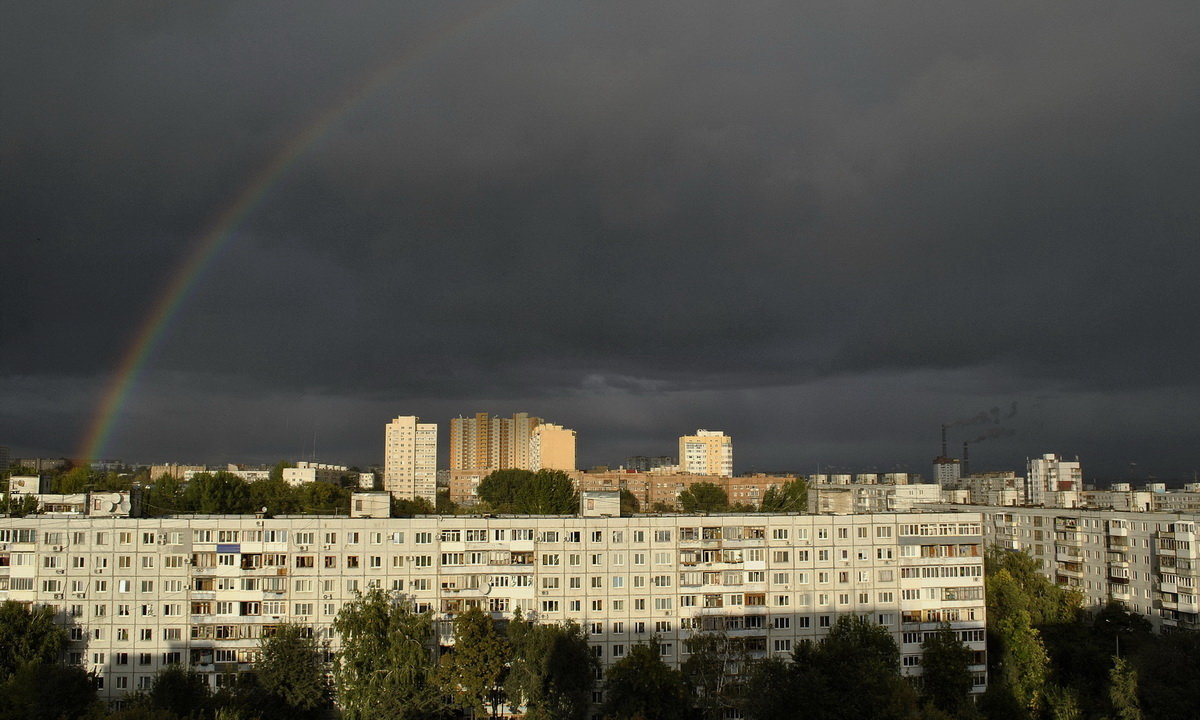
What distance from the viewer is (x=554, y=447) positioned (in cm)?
18012

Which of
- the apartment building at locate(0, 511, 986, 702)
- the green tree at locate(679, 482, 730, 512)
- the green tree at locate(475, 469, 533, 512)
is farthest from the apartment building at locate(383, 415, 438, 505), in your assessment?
the apartment building at locate(0, 511, 986, 702)

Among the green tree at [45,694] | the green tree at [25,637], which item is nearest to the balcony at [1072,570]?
the green tree at [45,694]

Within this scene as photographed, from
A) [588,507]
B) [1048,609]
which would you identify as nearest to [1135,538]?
[1048,609]

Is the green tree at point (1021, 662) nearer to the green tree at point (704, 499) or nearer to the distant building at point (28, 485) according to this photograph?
Answer: the green tree at point (704, 499)

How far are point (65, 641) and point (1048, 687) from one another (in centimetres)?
4832

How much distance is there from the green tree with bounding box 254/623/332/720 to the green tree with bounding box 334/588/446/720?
3.60ft

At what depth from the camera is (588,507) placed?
4853 cm

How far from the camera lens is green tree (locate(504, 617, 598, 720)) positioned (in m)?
38.0

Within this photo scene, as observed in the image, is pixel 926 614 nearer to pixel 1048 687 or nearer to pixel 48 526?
pixel 1048 687

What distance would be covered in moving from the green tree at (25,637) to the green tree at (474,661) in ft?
54.9

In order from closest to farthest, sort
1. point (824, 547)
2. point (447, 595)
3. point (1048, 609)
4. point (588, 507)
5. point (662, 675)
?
point (662, 675) < point (447, 595) < point (824, 547) < point (588, 507) < point (1048, 609)

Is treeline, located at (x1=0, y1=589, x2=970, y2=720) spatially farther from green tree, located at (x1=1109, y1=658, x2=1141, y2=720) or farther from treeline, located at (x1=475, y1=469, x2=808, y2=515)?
treeline, located at (x1=475, y1=469, x2=808, y2=515)

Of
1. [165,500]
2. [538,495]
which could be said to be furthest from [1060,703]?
[165,500]

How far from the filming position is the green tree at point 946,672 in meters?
43.6
